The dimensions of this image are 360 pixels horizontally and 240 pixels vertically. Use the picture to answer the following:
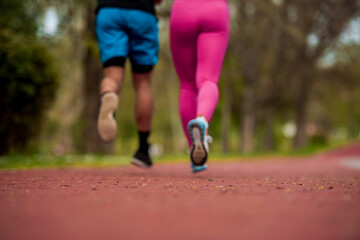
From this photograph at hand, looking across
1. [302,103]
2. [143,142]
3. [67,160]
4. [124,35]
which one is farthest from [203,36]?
[302,103]

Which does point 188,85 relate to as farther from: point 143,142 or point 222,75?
point 222,75

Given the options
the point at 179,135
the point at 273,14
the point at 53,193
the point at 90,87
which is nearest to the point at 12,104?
the point at 90,87

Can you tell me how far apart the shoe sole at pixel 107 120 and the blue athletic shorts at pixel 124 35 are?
0.51 metres

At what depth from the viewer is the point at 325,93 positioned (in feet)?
70.0

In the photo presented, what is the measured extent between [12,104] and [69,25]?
9.93 ft

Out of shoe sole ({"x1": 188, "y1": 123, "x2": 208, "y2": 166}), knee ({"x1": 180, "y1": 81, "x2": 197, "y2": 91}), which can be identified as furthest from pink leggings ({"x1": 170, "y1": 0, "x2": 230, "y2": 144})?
shoe sole ({"x1": 188, "y1": 123, "x2": 208, "y2": 166})

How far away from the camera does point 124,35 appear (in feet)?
11.4

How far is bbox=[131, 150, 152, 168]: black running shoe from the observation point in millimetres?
3529

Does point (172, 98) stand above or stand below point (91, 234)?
above

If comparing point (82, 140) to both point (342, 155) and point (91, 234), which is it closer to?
point (342, 155)

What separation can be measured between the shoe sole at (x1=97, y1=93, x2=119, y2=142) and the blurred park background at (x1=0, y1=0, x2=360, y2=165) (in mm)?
3907

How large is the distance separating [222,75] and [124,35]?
15.0 m

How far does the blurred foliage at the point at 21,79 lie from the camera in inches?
249

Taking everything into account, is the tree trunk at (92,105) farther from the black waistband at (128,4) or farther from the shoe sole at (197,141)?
the shoe sole at (197,141)
